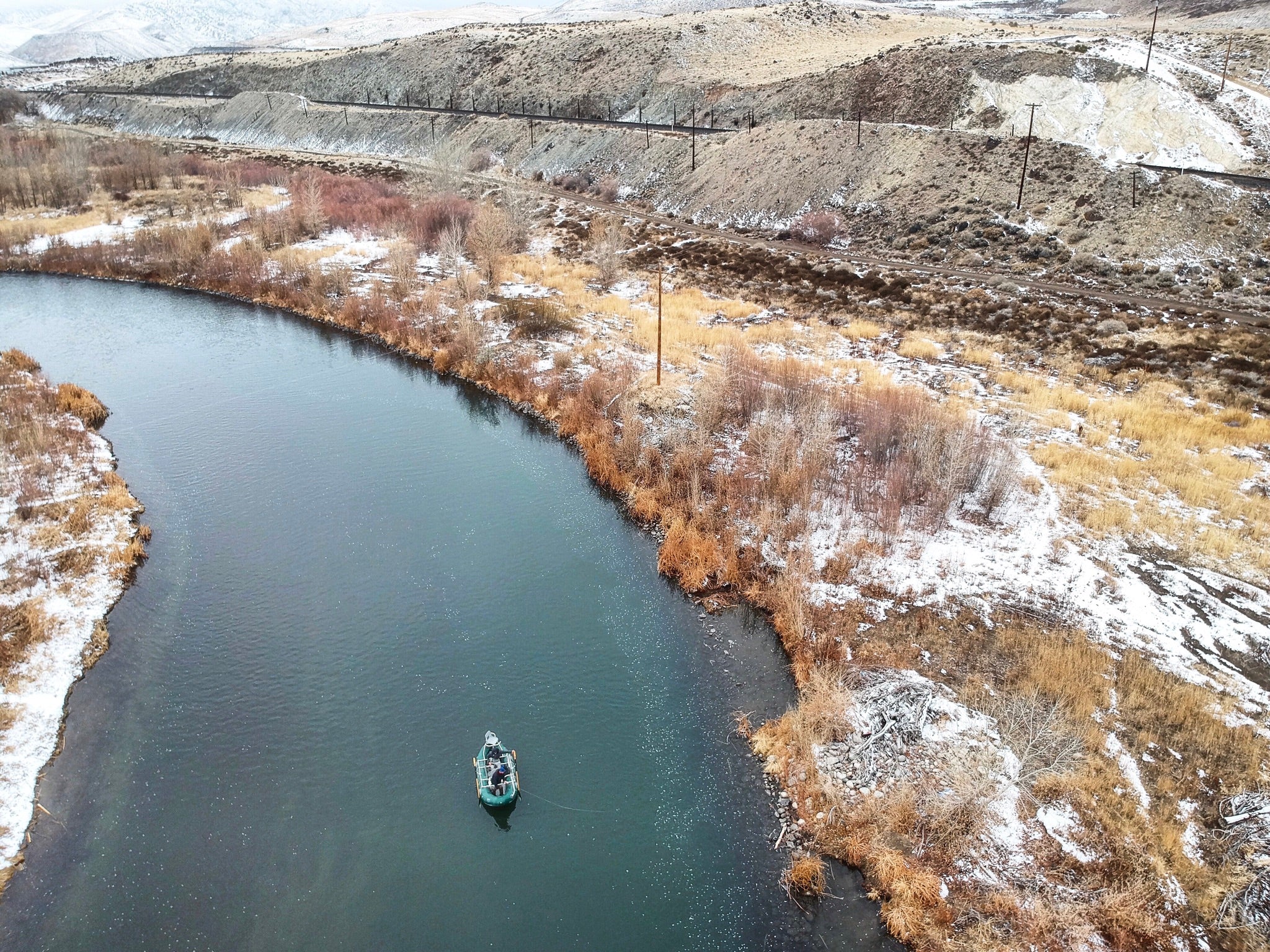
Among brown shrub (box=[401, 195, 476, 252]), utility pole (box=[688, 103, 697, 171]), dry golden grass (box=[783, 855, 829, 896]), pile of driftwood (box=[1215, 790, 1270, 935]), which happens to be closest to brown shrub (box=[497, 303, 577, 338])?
brown shrub (box=[401, 195, 476, 252])

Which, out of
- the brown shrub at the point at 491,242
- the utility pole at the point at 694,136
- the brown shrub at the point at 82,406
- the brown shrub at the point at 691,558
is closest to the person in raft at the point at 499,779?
the brown shrub at the point at 691,558

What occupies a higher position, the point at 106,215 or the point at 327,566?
the point at 106,215

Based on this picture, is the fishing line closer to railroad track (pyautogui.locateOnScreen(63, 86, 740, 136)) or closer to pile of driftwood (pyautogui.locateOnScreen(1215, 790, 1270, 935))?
pile of driftwood (pyautogui.locateOnScreen(1215, 790, 1270, 935))

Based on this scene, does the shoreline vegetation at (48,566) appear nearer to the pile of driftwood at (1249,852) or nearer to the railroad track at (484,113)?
the pile of driftwood at (1249,852)

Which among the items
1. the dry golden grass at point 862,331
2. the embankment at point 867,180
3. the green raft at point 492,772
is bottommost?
the green raft at point 492,772

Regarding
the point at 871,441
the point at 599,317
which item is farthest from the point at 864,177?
the point at 871,441

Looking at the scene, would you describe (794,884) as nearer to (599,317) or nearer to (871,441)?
(871,441)
